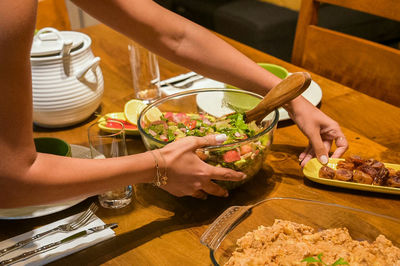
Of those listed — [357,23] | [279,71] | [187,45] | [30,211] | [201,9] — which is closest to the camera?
[30,211]

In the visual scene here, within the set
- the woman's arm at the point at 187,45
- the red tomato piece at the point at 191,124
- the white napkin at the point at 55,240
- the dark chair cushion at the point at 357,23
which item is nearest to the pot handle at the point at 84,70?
the woman's arm at the point at 187,45

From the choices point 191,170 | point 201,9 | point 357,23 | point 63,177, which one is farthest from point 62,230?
point 201,9

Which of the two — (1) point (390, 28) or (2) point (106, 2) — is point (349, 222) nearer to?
(2) point (106, 2)

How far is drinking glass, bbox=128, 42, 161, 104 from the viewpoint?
1449mm

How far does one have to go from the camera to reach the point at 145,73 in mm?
1459

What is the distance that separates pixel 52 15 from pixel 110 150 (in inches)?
59.5

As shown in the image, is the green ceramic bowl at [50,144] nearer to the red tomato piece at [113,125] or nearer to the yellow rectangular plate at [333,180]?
the red tomato piece at [113,125]

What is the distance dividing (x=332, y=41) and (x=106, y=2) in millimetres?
995

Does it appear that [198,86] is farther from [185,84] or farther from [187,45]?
[187,45]

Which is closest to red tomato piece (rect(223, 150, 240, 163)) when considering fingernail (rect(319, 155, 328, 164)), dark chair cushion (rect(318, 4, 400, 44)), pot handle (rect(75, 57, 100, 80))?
fingernail (rect(319, 155, 328, 164))

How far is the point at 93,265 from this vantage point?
0.82 meters

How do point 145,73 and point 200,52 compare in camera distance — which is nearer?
point 200,52

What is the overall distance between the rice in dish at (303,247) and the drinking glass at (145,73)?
2.59ft

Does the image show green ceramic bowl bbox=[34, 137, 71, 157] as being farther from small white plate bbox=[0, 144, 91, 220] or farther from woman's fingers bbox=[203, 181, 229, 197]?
woman's fingers bbox=[203, 181, 229, 197]
